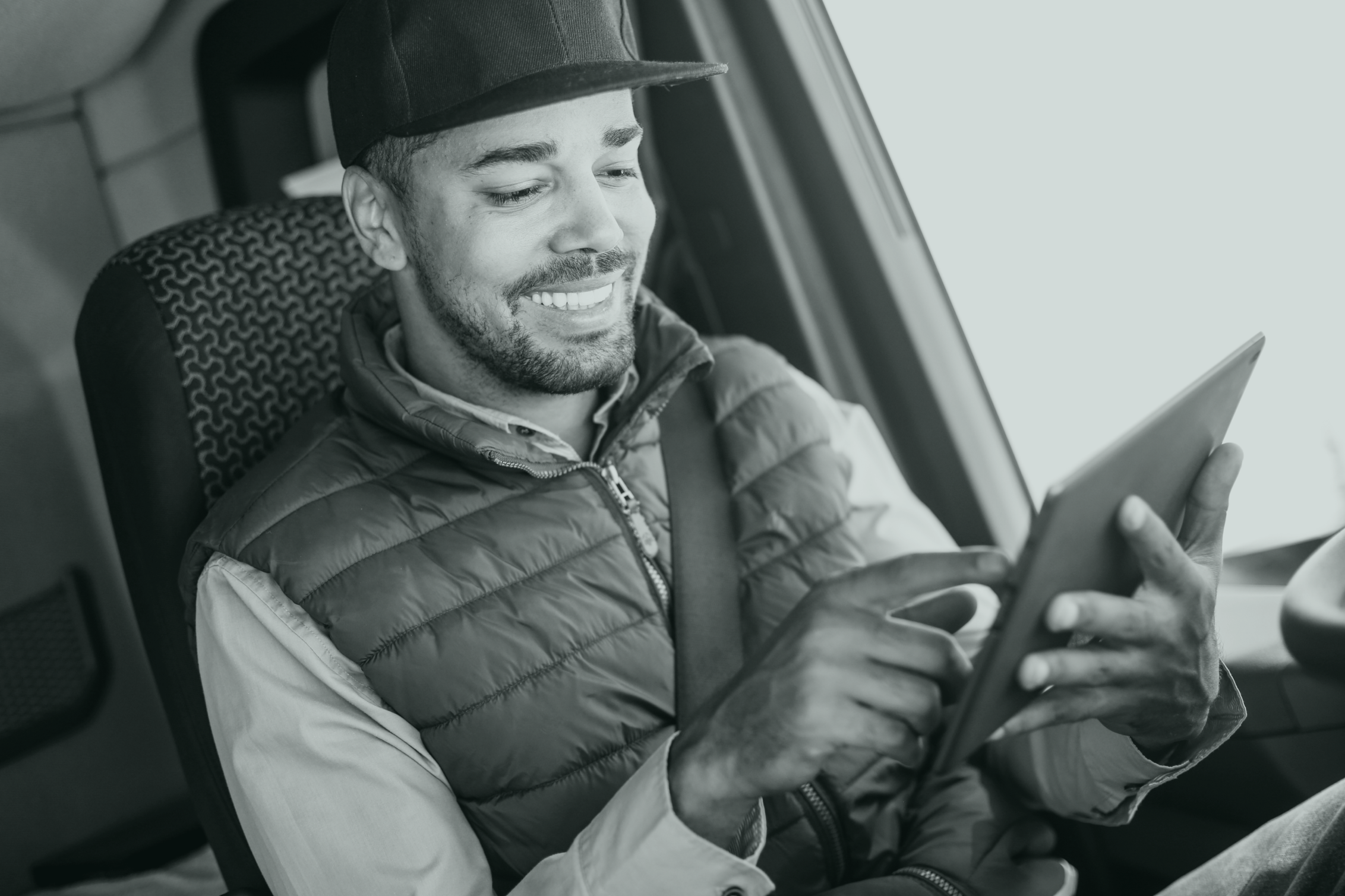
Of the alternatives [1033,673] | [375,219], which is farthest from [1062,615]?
[375,219]

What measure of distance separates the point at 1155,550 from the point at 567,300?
717 millimetres

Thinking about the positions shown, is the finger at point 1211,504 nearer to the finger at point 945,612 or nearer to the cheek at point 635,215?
the finger at point 945,612

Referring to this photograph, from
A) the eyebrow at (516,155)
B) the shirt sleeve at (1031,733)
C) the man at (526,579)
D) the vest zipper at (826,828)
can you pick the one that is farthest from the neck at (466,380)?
the vest zipper at (826,828)

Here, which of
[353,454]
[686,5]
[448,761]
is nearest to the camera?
[448,761]

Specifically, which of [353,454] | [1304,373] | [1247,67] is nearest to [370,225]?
[353,454]

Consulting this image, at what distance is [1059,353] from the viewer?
5.45 ft

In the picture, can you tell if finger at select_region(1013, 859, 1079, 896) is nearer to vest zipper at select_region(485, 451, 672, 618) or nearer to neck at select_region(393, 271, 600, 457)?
vest zipper at select_region(485, 451, 672, 618)

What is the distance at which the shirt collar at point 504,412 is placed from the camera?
4.59 ft

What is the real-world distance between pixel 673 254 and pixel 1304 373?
1.00 m

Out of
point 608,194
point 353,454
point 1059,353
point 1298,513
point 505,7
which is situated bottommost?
point 1298,513

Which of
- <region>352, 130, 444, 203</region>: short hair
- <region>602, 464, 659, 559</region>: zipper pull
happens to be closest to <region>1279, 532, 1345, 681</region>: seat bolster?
<region>602, 464, 659, 559</region>: zipper pull

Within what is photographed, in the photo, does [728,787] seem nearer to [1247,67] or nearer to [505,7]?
[505,7]

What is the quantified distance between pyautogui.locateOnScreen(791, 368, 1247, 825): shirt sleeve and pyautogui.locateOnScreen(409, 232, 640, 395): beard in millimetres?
318

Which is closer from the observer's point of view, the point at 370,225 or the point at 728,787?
the point at 728,787
